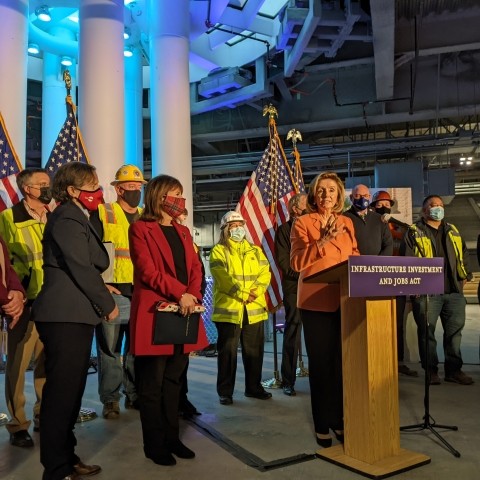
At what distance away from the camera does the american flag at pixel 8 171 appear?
14.3ft

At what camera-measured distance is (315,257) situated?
119 inches

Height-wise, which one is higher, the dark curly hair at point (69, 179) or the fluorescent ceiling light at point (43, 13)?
the fluorescent ceiling light at point (43, 13)

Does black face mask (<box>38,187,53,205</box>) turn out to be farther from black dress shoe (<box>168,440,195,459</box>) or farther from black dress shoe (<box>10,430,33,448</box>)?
black dress shoe (<box>168,440,195,459</box>)

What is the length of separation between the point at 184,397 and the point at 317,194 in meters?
1.97

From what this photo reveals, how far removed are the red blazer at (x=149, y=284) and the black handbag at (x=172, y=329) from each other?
0.12ft

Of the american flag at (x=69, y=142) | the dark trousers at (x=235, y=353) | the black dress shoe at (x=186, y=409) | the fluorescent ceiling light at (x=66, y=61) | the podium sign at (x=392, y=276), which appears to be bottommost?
the black dress shoe at (x=186, y=409)

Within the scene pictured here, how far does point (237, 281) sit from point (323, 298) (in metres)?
1.48

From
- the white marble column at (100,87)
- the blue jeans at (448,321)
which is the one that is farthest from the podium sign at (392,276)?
the white marble column at (100,87)

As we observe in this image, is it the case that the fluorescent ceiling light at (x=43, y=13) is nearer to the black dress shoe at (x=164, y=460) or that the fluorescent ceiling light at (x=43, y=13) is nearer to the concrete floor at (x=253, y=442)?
the concrete floor at (x=253, y=442)

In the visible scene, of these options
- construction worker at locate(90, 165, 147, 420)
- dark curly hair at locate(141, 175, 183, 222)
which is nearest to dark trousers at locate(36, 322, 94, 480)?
dark curly hair at locate(141, 175, 183, 222)

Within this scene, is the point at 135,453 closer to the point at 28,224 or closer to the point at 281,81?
the point at 28,224

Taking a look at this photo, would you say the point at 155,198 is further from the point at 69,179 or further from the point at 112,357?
the point at 112,357

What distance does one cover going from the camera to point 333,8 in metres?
6.74

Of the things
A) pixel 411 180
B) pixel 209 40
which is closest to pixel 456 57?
pixel 411 180
